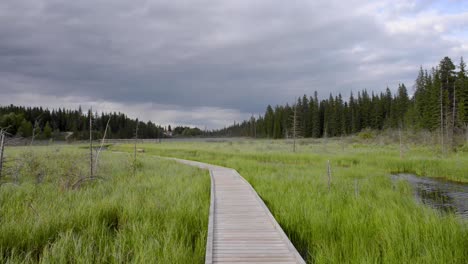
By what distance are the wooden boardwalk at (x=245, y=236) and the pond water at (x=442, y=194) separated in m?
6.39

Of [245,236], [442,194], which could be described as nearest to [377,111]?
[442,194]

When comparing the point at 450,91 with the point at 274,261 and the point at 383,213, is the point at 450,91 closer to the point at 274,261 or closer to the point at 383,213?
the point at 383,213

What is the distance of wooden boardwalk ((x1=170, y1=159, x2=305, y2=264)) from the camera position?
458cm

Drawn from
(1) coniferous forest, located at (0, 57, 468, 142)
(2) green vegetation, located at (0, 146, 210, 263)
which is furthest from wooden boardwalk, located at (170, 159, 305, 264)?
(1) coniferous forest, located at (0, 57, 468, 142)

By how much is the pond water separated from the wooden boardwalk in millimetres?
6389

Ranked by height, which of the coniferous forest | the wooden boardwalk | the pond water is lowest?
the pond water

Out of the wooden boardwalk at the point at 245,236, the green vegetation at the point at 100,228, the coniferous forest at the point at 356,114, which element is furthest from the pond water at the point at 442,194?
the coniferous forest at the point at 356,114

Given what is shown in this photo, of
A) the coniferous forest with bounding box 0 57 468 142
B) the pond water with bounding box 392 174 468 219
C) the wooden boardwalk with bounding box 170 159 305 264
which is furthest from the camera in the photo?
the coniferous forest with bounding box 0 57 468 142

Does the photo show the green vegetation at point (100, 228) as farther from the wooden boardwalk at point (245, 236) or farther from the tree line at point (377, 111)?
the tree line at point (377, 111)

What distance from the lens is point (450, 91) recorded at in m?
45.4

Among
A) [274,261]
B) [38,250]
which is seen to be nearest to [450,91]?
[274,261]

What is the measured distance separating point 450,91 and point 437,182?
141ft

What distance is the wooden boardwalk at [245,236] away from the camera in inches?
180

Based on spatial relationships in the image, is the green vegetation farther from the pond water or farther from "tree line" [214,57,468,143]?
"tree line" [214,57,468,143]
